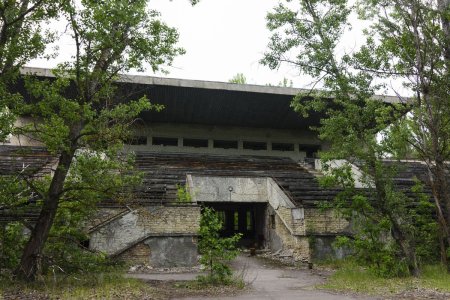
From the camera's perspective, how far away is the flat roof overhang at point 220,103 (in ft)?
67.2

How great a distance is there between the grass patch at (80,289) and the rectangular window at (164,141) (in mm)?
15679

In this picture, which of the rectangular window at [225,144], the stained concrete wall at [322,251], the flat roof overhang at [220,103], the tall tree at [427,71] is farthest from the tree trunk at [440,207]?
the rectangular window at [225,144]

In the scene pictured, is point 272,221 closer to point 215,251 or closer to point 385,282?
point 385,282

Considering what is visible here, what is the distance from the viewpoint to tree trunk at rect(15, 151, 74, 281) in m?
7.88

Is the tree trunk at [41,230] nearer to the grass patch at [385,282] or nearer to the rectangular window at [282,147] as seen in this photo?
the grass patch at [385,282]

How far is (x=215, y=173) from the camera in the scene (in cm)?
1722

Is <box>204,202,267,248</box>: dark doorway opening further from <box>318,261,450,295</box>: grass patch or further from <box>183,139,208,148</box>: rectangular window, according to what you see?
<box>318,261,450,295</box>: grass patch

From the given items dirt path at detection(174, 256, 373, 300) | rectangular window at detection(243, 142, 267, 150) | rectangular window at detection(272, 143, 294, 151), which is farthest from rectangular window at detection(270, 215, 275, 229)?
rectangular window at detection(272, 143, 294, 151)

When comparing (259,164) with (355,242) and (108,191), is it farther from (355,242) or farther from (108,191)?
(108,191)

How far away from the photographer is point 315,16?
1171cm

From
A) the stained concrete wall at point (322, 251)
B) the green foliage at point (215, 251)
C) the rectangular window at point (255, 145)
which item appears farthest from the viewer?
the rectangular window at point (255, 145)

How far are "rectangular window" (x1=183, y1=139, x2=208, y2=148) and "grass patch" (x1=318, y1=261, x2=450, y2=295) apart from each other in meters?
15.0

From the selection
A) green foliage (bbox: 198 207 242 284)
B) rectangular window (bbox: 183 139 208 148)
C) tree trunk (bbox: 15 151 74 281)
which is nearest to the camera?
tree trunk (bbox: 15 151 74 281)

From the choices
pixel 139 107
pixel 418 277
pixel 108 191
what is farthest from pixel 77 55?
pixel 418 277
